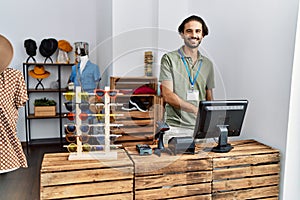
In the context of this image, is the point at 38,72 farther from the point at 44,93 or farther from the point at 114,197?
the point at 114,197

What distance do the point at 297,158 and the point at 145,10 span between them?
2.49 metres

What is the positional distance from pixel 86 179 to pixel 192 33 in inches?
45.2

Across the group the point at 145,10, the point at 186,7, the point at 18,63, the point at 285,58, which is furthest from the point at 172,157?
the point at 18,63

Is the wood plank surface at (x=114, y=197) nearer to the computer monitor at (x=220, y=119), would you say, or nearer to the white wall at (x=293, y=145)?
the computer monitor at (x=220, y=119)

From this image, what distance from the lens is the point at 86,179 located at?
1.45m

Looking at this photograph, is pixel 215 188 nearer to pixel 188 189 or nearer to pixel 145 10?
pixel 188 189

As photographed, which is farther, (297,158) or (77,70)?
(77,70)

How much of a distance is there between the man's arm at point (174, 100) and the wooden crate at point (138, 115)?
1160mm

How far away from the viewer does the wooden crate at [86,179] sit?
1400 mm

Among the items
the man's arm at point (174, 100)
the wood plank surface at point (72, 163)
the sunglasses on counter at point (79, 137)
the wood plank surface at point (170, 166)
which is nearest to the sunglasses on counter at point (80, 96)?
the sunglasses on counter at point (79, 137)

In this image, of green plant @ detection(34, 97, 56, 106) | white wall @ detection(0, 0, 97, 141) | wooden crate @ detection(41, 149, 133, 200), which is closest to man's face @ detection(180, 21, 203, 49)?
wooden crate @ detection(41, 149, 133, 200)

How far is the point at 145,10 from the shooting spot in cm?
354

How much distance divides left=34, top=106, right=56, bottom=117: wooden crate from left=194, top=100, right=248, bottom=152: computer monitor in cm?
335

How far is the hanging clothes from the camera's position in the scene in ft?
9.59
